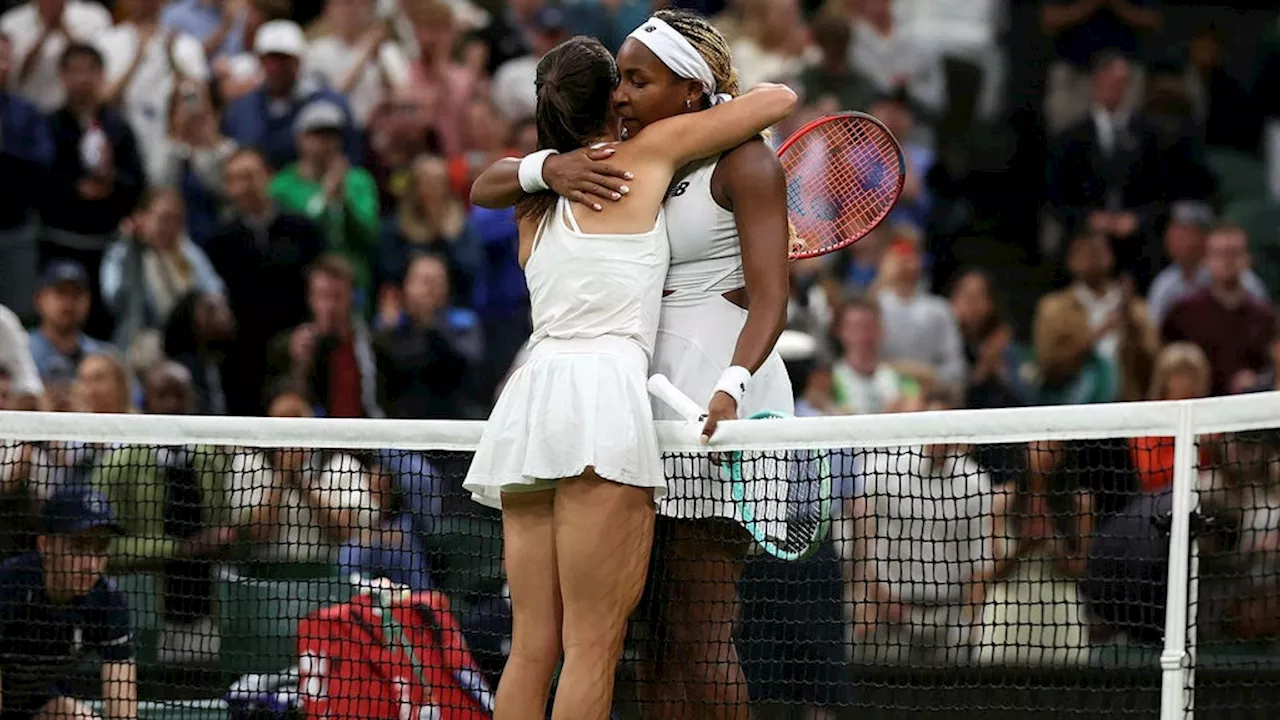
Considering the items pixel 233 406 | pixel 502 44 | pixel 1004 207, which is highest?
pixel 502 44

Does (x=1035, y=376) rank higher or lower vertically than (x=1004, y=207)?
lower

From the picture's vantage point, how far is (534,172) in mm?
5070

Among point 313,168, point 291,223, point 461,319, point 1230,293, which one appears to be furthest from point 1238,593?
point 313,168

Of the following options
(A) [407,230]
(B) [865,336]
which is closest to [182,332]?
(A) [407,230]

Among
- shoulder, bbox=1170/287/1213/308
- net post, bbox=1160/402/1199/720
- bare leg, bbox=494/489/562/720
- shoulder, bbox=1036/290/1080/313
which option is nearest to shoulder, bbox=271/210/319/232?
shoulder, bbox=1036/290/1080/313

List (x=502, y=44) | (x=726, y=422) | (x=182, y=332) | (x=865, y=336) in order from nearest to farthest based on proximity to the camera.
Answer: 1. (x=726, y=422)
2. (x=182, y=332)
3. (x=865, y=336)
4. (x=502, y=44)

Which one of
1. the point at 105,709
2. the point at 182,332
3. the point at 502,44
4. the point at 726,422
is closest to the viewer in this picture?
the point at 726,422

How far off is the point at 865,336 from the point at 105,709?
5627 mm

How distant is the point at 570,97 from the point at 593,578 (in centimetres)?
123

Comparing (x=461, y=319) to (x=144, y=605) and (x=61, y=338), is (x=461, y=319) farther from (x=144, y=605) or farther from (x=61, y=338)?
(x=144, y=605)

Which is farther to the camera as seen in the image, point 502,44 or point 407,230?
point 502,44

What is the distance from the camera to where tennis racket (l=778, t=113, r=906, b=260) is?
5.59 meters

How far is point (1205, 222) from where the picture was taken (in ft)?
39.7

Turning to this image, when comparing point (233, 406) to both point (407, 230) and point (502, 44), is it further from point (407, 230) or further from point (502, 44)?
point (502, 44)
